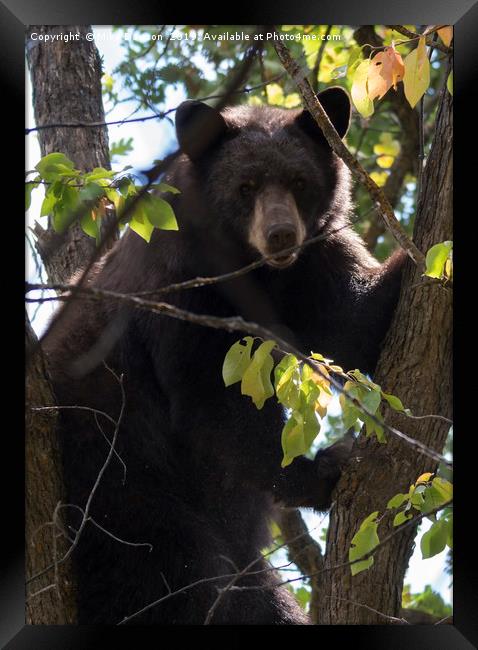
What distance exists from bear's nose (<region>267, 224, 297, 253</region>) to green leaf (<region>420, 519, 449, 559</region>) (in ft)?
6.37

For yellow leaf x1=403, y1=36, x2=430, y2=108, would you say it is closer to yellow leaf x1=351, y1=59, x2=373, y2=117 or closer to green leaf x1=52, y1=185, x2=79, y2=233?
yellow leaf x1=351, y1=59, x2=373, y2=117

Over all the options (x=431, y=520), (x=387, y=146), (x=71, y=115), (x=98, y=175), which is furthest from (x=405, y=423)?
(x=387, y=146)

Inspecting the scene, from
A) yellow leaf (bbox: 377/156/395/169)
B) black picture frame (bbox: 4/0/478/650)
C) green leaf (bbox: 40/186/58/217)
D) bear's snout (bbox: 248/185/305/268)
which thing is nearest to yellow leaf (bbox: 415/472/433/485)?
black picture frame (bbox: 4/0/478/650)

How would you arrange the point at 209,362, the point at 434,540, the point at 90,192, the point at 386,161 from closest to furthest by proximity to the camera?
the point at 434,540 → the point at 90,192 → the point at 209,362 → the point at 386,161

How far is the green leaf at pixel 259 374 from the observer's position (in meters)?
3.66

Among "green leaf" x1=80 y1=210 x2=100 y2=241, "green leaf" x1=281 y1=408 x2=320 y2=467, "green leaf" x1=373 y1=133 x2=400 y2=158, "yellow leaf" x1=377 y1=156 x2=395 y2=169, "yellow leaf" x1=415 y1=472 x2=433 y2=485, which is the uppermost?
"green leaf" x1=373 y1=133 x2=400 y2=158

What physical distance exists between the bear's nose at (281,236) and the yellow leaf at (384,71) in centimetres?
126

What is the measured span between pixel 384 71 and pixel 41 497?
234 cm

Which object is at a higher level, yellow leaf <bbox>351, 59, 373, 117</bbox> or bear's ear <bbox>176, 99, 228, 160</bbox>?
bear's ear <bbox>176, 99, 228, 160</bbox>

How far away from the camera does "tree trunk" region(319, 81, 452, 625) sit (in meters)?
4.35

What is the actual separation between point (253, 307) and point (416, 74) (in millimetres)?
2254
